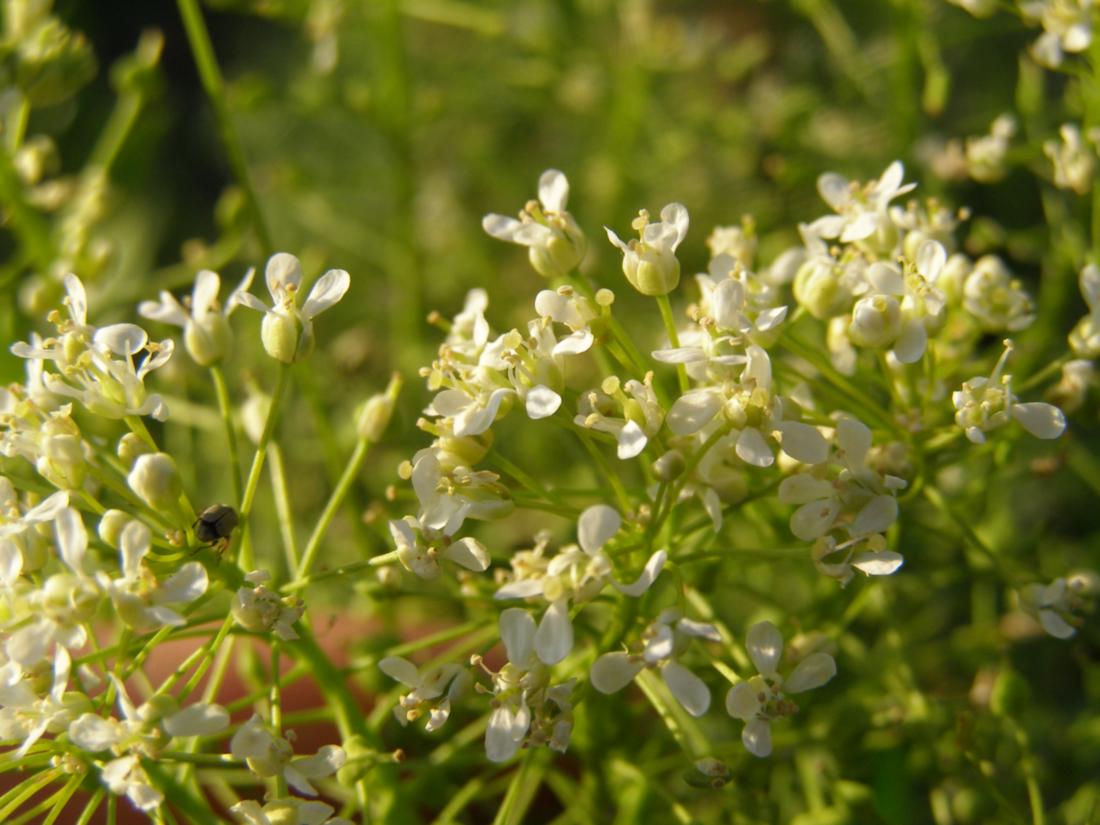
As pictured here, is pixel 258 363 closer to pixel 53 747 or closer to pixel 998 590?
pixel 53 747

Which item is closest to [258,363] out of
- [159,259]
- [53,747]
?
[159,259]

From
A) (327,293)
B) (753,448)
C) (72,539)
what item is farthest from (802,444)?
(72,539)

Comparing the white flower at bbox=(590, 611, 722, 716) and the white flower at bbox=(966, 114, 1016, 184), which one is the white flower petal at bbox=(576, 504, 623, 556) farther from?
the white flower at bbox=(966, 114, 1016, 184)

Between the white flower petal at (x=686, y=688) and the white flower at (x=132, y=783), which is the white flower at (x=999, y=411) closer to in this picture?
the white flower petal at (x=686, y=688)

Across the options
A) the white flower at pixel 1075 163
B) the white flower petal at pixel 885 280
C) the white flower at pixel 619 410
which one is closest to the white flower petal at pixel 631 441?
the white flower at pixel 619 410

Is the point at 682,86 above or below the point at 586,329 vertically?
below

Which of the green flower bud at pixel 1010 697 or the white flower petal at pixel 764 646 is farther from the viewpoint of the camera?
the green flower bud at pixel 1010 697
